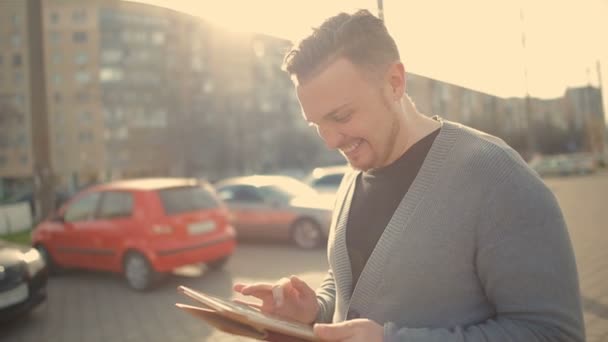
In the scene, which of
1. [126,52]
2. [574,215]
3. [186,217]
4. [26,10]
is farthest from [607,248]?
[126,52]

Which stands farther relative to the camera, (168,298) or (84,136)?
(84,136)

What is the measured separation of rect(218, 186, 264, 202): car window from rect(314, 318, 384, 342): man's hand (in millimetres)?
9651

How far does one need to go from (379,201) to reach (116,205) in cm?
674

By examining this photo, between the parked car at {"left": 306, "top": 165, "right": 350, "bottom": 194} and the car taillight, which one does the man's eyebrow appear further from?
the parked car at {"left": 306, "top": 165, "right": 350, "bottom": 194}

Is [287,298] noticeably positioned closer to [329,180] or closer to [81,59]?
[329,180]

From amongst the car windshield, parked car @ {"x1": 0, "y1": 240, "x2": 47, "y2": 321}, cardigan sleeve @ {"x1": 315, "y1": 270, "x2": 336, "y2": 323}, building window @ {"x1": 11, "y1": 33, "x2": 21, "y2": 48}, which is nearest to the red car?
parked car @ {"x1": 0, "y1": 240, "x2": 47, "y2": 321}

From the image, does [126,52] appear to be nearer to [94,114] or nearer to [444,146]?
[94,114]

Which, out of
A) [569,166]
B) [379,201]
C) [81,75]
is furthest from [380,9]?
[81,75]

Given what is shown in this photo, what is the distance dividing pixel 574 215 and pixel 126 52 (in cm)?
4941

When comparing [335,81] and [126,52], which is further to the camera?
[126,52]

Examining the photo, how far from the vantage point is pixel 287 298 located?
1.78m

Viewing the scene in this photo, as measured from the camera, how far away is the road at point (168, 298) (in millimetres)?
5195

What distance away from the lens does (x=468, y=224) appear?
134 cm

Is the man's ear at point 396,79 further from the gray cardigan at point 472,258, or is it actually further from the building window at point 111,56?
the building window at point 111,56
